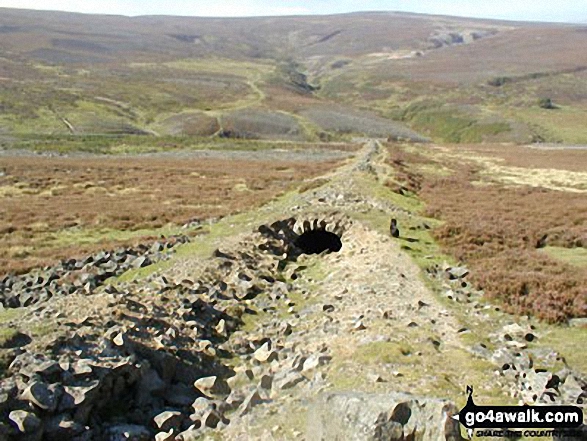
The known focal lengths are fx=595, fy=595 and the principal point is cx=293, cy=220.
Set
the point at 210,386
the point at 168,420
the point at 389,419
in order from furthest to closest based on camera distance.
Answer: the point at 210,386
the point at 168,420
the point at 389,419

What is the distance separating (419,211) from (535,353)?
74.0 ft

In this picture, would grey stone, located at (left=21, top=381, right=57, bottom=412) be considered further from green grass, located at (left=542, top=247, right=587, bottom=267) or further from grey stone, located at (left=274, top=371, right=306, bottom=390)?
green grass, located at (left=542, top=247, right=587, bottom=267)

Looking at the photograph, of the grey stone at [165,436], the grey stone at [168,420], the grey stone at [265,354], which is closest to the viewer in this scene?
the grey stone at [165,436]

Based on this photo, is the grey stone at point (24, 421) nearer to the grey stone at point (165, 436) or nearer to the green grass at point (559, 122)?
the grey stone at point (165, 436)

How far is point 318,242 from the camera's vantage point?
33.2 meters

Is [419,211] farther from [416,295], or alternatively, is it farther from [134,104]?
[134,104]

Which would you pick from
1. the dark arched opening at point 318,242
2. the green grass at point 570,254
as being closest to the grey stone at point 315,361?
the green grass at point 570,254

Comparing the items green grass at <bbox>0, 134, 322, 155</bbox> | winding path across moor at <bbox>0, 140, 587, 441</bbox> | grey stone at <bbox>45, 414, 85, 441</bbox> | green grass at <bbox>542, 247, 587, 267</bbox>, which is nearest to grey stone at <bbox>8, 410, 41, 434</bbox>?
winding path across moor at <bbox>0, 140, 587, 441</bbox>

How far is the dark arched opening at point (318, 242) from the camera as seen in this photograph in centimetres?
3219

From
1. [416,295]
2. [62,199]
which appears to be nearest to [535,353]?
[416,295]

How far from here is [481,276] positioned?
22859 mm

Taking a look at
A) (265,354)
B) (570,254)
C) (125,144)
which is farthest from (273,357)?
(125,144)

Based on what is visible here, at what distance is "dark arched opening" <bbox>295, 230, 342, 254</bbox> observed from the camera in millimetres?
32188

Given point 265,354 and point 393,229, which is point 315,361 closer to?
point 265,354
